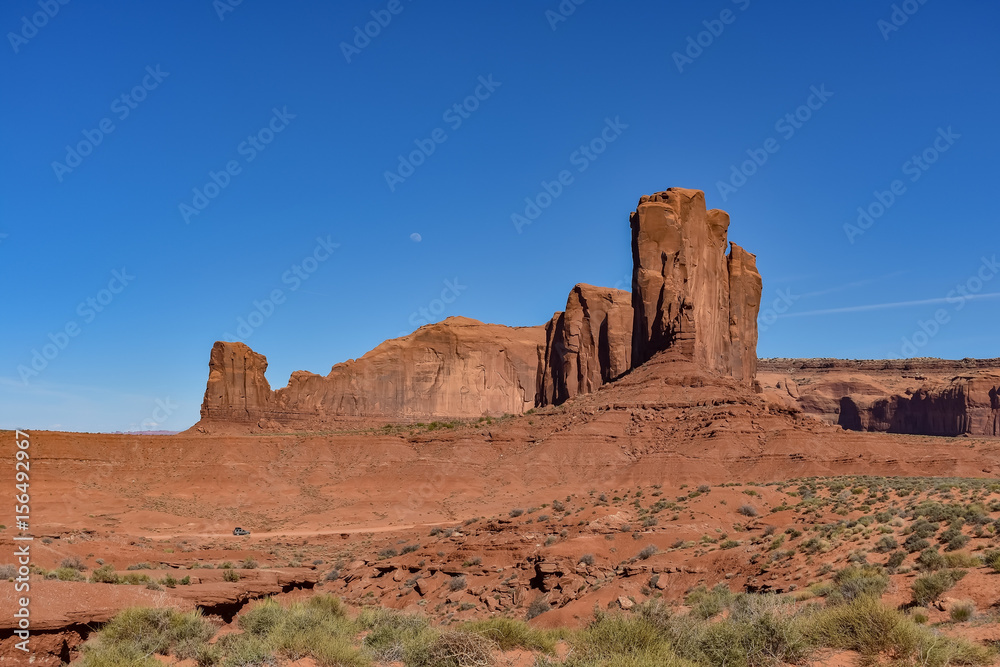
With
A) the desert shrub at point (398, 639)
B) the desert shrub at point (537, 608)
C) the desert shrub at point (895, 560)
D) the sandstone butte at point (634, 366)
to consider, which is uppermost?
the sandstone butte at point (634, 366)

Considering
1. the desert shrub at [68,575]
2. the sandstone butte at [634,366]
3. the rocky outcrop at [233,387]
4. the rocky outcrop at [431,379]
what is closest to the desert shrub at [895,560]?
the desert shrub at [68,575]

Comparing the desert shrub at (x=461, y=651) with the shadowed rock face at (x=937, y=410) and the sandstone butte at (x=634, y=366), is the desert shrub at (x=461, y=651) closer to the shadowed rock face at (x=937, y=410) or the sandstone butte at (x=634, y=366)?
the sandstone butte at (x=634, y=366)

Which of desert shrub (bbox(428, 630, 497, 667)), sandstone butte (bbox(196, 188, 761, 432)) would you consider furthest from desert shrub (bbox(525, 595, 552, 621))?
sandstone butte (bbox(196, 188, 761, 432))

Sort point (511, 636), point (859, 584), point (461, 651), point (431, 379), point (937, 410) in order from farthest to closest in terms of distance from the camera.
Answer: point (431, 379) < point (937, 410) < point (859, 584) < point (511, 636) < point (461, 651)

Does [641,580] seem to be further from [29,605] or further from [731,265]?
[731,265]

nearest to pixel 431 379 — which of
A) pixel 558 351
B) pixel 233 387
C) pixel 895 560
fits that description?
pixel 558 351

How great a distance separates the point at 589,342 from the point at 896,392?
57484 mm

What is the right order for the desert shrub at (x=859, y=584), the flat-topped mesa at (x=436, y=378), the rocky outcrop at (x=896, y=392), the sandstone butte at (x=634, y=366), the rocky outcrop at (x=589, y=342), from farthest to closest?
1. the flat-topped mesa at (x=436, y=378)
2. the rocky outcrop at (x=896, y=392)
3. the rocky outcrop at (x=589, y=342)
4. the sandstone butte at (x=634, y=366)
5. the desert shrub at (x=859, y=584)

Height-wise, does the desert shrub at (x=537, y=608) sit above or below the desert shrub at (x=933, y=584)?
below

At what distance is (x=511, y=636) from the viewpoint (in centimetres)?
1032

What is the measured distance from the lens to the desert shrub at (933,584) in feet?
38.2

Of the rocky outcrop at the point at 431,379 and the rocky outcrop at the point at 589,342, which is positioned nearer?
the rocky outcrop at the point at 589,342

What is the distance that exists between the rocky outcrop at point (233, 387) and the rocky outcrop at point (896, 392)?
213 ft

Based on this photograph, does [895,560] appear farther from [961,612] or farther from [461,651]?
[461,651]
